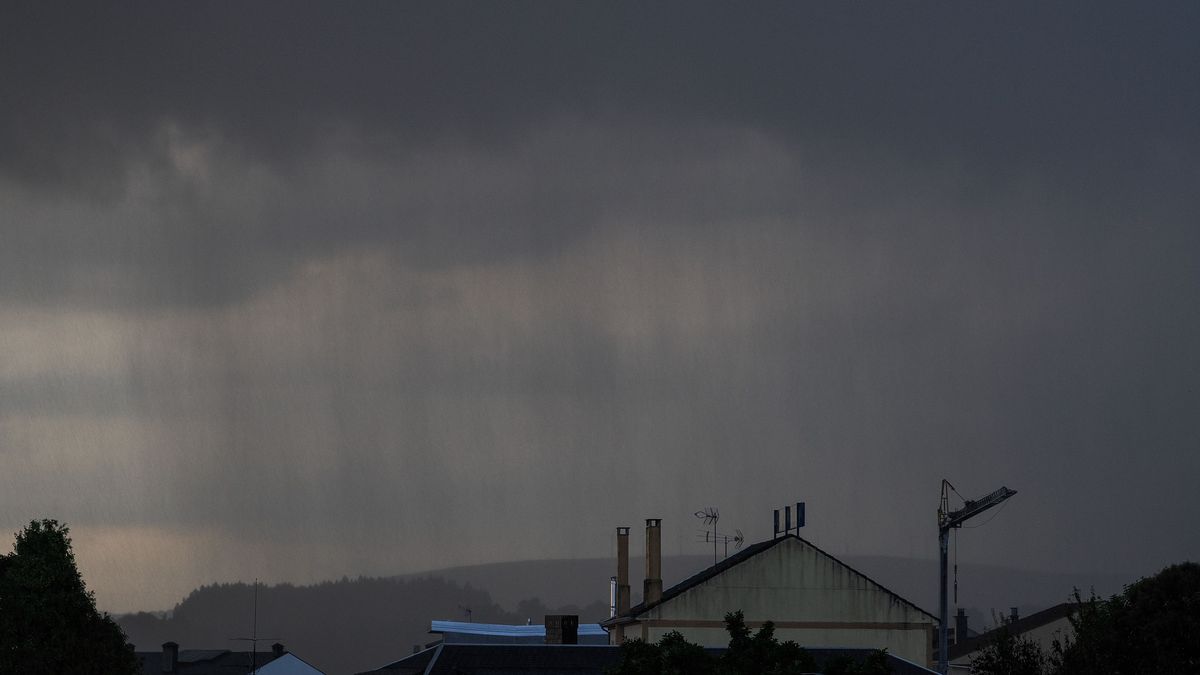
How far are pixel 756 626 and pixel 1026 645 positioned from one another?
22.6 m

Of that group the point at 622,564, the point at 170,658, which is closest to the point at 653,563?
the point at 622,564

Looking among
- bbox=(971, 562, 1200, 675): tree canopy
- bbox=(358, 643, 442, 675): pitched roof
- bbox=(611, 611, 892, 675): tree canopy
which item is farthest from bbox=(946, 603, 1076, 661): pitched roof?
bbox=(611, 611, 892, 675): tree canopy

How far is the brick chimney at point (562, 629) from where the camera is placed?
98438 millimetres

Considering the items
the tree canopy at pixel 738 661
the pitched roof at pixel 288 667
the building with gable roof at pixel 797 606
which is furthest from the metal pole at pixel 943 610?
the pitched roof at pixel 288 667

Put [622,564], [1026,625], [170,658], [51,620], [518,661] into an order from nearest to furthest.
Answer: [51,620] < [518,661] < [622,564] < [1026,625] < [170,658]

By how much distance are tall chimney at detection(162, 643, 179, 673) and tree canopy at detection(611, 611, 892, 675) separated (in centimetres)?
12206

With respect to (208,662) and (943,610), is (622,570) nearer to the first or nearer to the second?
(943,610)

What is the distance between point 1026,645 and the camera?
7469 centimetres

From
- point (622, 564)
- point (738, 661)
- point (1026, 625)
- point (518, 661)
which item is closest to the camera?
point (738, 661)

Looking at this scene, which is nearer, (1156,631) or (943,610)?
(1156,631)

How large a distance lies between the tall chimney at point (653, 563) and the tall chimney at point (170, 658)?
78.4m

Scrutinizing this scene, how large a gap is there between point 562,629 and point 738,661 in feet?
165

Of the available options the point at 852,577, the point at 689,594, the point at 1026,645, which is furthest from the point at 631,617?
the point at 1026,645

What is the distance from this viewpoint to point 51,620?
56531 millimetres
